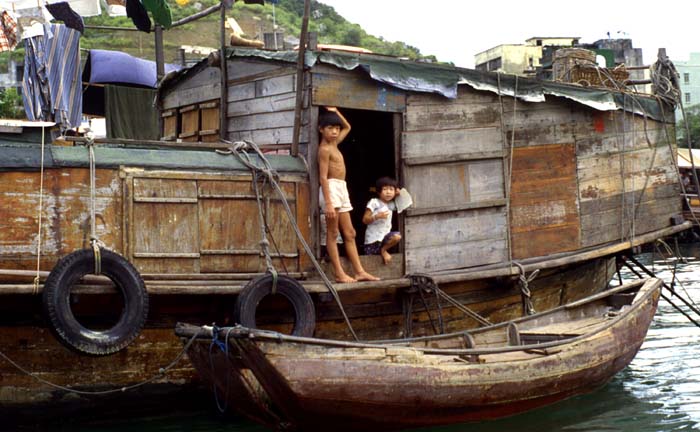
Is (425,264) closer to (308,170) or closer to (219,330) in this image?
(308,170)

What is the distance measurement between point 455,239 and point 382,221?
2.56 feet

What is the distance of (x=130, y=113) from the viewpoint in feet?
49.6

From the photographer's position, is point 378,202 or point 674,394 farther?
point 674,394

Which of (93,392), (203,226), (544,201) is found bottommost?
(93,392)

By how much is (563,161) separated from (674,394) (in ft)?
8.28

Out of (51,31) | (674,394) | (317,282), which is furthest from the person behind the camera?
(51,31)

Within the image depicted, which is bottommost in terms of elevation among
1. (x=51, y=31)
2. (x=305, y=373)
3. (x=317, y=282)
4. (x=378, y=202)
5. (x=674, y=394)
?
(x=674, y=394)

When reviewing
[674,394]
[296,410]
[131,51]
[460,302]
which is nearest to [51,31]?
[460,302]

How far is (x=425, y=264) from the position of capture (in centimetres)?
773

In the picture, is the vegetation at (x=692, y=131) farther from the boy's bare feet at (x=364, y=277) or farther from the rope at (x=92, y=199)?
the rope at (x=92, y=199)

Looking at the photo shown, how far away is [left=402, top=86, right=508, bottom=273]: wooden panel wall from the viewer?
25.2 feet

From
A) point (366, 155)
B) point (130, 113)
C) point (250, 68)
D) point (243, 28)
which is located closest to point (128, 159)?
point (250, 68)

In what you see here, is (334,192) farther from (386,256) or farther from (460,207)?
(460,207)

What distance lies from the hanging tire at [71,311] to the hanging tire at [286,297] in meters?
0.72
